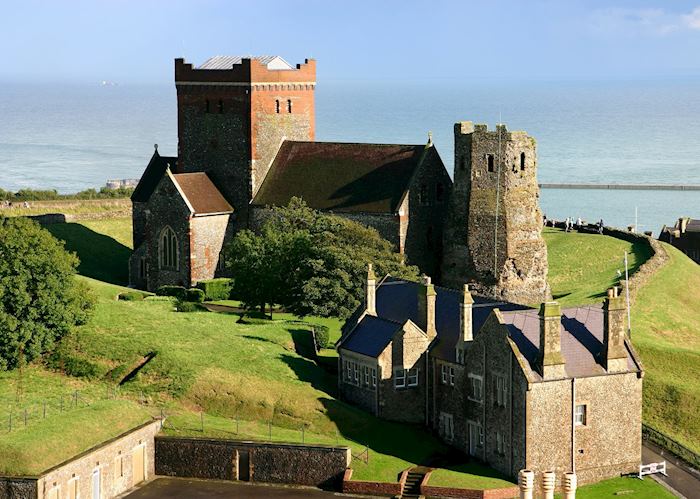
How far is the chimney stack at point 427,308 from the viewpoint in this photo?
56.5 metres

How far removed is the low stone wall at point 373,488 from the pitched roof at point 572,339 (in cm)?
618

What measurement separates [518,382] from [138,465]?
549 inches

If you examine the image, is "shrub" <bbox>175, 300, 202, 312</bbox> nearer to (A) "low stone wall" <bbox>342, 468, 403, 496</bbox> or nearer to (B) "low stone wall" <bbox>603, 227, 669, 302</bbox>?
(B) "low stone wall" <bbox>603, 227, 669, 302</bbox>

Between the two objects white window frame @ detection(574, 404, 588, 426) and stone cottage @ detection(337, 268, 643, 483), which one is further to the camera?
white window frame @ detection(574, 404, 588, 426)

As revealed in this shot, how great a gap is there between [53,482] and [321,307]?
23449 mm

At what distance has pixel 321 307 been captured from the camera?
69.2 meters

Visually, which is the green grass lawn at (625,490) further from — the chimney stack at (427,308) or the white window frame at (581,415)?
the chimney stack at (427,308)

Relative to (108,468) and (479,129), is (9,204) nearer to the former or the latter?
(479,129)

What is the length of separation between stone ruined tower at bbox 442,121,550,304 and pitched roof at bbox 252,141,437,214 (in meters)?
4.53

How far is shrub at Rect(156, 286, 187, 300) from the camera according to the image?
82125 mm

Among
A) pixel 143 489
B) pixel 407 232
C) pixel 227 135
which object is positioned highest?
pixel 227 135

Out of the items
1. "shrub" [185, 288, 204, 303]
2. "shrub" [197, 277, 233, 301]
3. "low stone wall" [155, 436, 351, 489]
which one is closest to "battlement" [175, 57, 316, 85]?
"shrub" [197, 277, 233, 301]

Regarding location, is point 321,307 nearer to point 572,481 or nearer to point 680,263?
point 680,263

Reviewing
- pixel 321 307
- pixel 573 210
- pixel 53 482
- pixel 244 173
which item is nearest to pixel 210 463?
pixel 53 482
